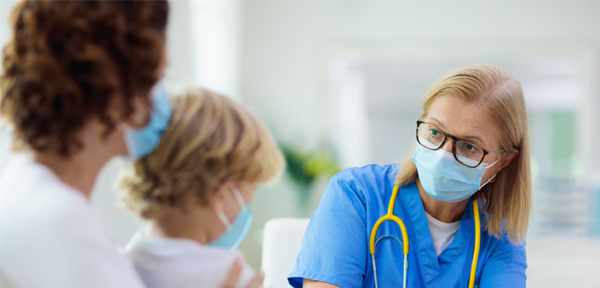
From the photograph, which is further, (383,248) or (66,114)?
(383,248)

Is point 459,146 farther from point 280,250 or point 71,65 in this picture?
point 71,65

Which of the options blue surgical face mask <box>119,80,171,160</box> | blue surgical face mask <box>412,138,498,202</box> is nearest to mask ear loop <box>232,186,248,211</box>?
blue surgical face mask <box>119,80,171,160</box>

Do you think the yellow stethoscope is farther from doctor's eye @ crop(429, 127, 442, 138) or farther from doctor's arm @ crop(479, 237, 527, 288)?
doctor's eye @ crop(429, 127, 442, 138)

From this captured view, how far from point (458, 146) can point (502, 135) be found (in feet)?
0.44

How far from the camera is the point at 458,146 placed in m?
1.21

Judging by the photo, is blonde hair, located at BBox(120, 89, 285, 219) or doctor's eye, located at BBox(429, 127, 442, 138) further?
doctor's eye, located at BBox(429, 127, 442, 138)

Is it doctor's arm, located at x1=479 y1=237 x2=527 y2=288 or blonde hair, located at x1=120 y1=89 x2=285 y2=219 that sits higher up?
blonde hair, located at x1=120 y1=89 x2=285 y2=219

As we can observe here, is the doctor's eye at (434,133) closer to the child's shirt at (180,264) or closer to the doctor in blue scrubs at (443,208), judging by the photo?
the doctor in blue scrubs at (443,208)

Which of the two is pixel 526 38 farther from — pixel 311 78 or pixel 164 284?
pixel 164 284

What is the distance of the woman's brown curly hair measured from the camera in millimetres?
526

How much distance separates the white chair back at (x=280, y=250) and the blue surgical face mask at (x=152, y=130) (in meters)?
0.91

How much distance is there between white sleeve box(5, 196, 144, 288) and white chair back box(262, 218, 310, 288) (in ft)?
3.24

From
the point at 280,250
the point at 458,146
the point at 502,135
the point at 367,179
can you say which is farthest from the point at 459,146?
the point at 280,250

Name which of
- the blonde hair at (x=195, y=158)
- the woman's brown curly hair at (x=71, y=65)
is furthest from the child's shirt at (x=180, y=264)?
the woman's brown curly hair at (x=71, y=65)
